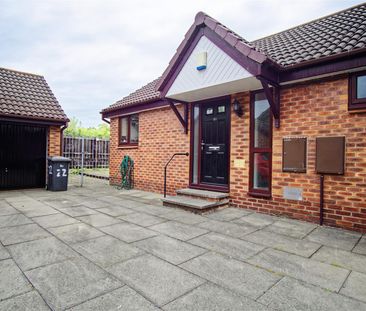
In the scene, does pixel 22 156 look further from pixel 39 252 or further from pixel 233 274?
pixel 233 274

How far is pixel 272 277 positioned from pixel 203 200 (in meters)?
3.28

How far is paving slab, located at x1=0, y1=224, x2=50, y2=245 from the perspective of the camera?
3427 mm

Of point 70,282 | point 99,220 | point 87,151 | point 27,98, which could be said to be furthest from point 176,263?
point 87,151

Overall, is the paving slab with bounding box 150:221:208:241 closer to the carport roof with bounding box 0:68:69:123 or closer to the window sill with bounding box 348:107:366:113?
the window sill with bounding box 348:107:366:113

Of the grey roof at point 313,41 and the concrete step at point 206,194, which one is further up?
the grey roof at point 313,41

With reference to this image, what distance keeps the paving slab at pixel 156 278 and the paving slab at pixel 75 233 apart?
1.15 meters

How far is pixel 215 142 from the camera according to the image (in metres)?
6.36

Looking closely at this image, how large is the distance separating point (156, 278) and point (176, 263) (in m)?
0.41

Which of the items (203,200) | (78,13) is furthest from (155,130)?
(78,13)

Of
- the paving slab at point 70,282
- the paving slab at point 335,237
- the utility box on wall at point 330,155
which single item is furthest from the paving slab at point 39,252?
the utility box on wall at point 330,155

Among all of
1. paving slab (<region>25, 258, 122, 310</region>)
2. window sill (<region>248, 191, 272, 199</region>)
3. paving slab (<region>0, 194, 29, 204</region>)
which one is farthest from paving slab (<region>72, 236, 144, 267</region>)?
paving slab (<region>0, 194, 29, 204</region>)

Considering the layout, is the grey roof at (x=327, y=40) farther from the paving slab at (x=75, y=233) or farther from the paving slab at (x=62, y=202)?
the paving slab at (x=62, y=202)

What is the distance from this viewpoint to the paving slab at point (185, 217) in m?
4.61

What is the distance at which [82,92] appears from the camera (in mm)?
55594
